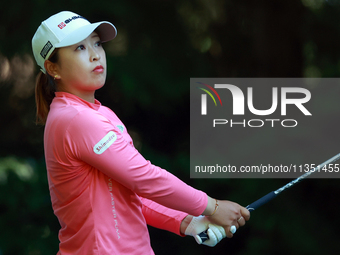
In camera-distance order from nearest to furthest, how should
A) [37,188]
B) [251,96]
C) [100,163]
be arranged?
1. [100,163]
2. [37,188]
3. [251,96]

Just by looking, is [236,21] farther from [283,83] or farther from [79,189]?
[79,189]

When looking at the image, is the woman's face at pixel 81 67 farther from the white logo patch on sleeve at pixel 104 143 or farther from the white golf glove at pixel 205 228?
the white golf glove at pixel 205 228

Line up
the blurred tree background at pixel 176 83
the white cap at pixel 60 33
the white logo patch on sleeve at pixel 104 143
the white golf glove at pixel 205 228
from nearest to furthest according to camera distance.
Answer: the white logo patch on sleeve at pixel 104 143 → the white cap at pixel 60 33 → the white golf glove at pixel 205 228 → the blurred tree background at pixel 176 83

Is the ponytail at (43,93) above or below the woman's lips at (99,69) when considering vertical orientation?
below

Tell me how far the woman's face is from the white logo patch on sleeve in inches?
9.2

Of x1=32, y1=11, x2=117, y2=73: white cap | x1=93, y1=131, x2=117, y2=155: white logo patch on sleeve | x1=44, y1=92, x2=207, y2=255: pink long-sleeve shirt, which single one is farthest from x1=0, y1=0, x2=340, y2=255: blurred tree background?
x1=93, y1=131, x2=117, y2=155: white logo patch on sleeve

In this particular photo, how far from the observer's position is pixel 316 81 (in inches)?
98.8

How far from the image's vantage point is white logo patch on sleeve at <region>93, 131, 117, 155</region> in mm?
1112

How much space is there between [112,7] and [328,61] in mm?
1375

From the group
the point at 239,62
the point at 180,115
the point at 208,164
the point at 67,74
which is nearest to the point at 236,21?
the point at 239,62

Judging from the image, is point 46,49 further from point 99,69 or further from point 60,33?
point 99,69

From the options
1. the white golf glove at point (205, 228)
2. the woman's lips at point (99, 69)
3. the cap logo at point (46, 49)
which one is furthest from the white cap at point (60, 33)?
the white golf glove at point (205, 228)

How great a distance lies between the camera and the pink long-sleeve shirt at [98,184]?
1121 millimetres

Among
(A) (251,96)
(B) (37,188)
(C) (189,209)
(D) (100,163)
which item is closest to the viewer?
(D) (100,163)
